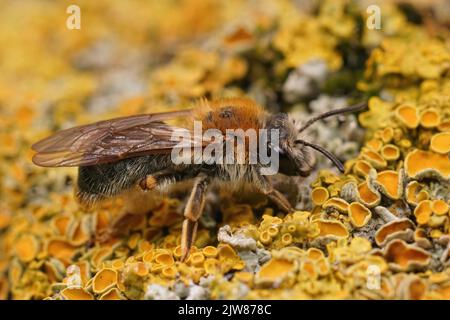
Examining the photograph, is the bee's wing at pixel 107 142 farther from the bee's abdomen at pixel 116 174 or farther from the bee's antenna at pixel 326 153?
the bee's antenna at pixel 326 153

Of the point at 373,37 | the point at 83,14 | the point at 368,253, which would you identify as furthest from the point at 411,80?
the point at 83,14

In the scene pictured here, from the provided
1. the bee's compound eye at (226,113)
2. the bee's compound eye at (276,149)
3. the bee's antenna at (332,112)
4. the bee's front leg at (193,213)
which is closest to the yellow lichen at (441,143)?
the bee's antenna at (332,112)

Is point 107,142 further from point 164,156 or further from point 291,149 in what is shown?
point 291,149

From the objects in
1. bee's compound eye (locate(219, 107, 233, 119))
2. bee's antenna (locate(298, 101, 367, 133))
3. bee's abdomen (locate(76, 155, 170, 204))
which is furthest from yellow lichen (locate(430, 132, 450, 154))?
bee's abdomen (locate(76, 155, 170, 204))

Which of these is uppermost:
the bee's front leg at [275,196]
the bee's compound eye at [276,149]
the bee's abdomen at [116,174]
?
the bee's compound eye at [276,149]

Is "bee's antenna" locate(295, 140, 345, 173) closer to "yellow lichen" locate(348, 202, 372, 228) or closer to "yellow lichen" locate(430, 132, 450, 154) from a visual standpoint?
"yellow lichen" locate(348, 202, 372, 228)

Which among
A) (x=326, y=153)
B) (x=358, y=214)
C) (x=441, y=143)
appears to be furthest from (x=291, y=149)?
(x=441, y=143)
